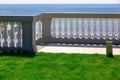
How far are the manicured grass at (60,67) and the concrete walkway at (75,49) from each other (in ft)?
3.14

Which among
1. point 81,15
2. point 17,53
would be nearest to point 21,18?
point 17,53

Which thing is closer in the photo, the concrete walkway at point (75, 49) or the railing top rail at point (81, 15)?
the concrete walkway at point (75, 49)

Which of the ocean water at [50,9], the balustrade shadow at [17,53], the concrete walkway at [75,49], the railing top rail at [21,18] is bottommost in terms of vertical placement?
the concrete walkway at [75,49]

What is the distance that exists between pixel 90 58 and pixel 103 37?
11.0ft

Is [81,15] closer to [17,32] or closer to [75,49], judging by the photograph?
[75,49]

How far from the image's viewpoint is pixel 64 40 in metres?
13.4

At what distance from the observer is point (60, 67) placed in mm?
8875

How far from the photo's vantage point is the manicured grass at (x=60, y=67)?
800 cm

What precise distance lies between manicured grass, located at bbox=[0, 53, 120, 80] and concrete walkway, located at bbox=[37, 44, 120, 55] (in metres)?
0.96

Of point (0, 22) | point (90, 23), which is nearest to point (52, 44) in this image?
point (90, 23)

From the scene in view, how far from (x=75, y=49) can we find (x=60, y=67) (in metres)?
3.16

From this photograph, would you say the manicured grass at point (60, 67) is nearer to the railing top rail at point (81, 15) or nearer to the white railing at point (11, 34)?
the white railing at point (11, 34)

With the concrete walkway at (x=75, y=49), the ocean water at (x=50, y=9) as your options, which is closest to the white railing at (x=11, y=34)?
the concrete walkway at (x=75, y=49)

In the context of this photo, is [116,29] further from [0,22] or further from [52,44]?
[0,22]
